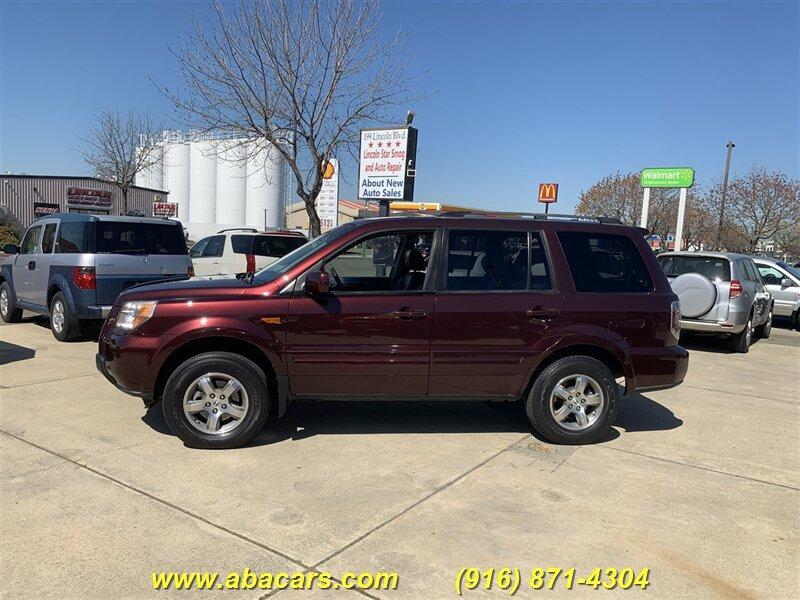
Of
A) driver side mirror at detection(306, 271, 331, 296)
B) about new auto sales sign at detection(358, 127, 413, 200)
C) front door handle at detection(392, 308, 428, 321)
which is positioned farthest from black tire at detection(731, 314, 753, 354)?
driver side mirror at detection(306, 271, 331, 296)

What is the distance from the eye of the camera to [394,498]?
12.5 feet

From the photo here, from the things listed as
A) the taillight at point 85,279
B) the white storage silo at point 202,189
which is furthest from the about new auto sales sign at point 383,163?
the white storage silo at point 202,189

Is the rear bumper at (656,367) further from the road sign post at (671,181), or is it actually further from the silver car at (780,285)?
the road sign post at (671,181)

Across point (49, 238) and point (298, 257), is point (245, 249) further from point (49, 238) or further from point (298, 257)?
point (298, 257)

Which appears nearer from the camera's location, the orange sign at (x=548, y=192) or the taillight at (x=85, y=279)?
the taillight at (x=85, y=279)

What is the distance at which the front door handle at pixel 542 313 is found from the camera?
4730 mm

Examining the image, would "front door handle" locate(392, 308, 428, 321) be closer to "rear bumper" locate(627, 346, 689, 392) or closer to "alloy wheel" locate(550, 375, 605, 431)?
"alloy wheel" locate(550, 375, 605, 431)

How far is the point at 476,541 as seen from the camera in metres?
3.31

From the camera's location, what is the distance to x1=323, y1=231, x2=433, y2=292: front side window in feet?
15.8

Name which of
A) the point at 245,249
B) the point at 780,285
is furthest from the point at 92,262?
the point at 780,285

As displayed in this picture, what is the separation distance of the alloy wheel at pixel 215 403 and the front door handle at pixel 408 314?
134cm

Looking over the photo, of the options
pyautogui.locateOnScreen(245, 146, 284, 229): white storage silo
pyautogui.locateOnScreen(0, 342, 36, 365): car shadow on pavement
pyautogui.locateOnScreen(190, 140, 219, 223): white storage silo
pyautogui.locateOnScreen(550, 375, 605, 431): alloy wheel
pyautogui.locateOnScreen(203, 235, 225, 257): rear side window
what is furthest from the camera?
pyautogui.locateOnScreen(245, 146, 284, 229): white storage silo

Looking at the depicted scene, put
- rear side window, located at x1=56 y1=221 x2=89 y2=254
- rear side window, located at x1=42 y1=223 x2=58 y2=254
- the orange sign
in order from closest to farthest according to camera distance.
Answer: rear side window, located at x1=56 y1=221 x2=89 y2=254 < rear side window, located at x1=42 y1=223 x2=58 y2=254 < the orange sign

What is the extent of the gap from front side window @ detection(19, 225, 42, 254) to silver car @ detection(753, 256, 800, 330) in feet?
49.0
